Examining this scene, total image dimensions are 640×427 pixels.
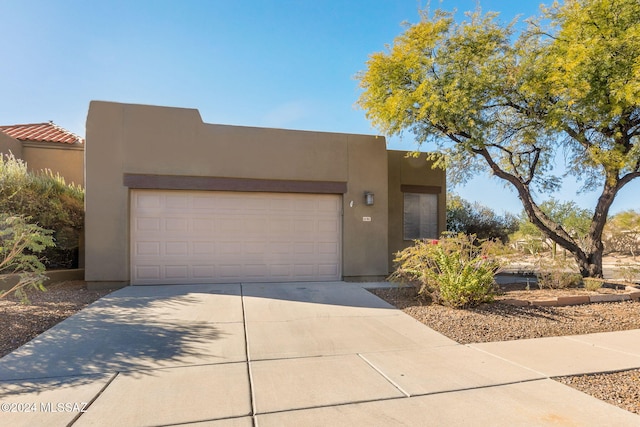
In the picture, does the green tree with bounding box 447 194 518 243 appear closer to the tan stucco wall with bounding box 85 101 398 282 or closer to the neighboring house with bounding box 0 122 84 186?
the tan stucco wall with bounding box 85 101 398 282

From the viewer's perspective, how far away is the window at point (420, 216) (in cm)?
1160

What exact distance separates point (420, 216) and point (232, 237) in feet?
19.6

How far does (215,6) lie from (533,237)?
1812 centimetres

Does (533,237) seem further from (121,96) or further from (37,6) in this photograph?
(37,6)

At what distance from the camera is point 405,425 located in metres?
3.00

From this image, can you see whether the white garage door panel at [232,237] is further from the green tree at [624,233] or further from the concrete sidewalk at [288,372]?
the green tree at [624,233]

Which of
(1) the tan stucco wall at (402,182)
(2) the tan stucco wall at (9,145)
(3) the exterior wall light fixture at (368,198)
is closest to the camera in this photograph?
(3) the exterior wall light fixture at (368,198)

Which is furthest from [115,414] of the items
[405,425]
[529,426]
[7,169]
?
[7,169]

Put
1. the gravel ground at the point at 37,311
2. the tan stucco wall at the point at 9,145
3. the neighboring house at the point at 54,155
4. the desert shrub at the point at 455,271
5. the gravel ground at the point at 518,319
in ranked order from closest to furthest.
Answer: the gravel ground at the point at 37,311 < the gravel ground at the point at 518,319 < the desert shrub at the point at 455,271 < the tan stucco wall at the point at 9,145 < the neighboring house at the point at 54,155

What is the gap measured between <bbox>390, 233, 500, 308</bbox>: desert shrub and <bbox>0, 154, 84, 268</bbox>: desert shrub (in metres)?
8.47

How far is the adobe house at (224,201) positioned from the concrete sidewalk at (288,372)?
2.64m

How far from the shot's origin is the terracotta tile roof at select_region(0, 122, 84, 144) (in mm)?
12870

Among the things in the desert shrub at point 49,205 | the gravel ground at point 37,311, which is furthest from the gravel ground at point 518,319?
the desert shrub at point 49,205

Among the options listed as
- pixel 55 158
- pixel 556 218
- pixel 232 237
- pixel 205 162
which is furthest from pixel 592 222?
pixel 55 158
